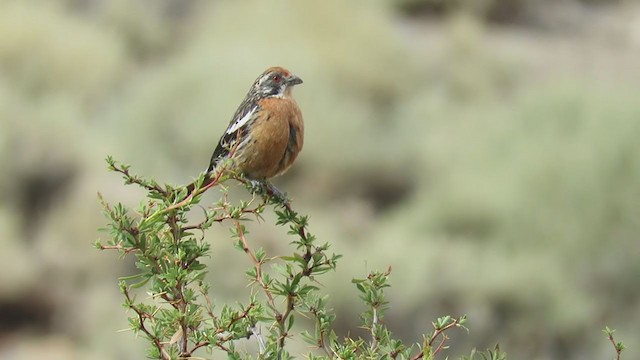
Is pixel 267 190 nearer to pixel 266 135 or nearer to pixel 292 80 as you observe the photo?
pixel 266 135

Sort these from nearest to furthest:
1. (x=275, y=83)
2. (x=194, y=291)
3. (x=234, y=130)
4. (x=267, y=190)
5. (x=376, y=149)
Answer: (x=194, y=291) < (x=267, y=190) < (x=234, y=130) < (x=275, y=83) < (x=376, y=149)

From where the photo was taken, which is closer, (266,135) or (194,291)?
(194,291)

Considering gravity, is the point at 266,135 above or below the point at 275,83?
below

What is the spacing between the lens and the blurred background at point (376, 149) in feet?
53.0

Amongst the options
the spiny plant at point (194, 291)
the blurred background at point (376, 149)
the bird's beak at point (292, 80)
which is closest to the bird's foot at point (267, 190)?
the spiny plant at point (194, 291)

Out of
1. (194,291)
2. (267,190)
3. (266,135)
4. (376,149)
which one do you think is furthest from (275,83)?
(376,149)

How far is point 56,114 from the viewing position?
19734 millimetres

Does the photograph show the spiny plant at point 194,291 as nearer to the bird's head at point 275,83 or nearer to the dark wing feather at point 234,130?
the dark wing feather at point 234,130

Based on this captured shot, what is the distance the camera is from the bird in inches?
196

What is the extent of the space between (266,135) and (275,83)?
0.56 meters

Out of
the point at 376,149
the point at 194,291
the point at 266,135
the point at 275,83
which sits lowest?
the point at 194,291

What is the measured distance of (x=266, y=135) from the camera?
5043mm

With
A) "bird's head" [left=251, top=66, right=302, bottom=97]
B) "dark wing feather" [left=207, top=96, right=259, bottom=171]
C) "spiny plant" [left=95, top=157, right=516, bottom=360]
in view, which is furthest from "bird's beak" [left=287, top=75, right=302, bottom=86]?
"spiny plant" [left=95, top=157, right=516, bottom=360]

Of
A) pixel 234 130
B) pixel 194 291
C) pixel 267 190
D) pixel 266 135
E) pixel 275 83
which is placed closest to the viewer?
pixel 194 291
